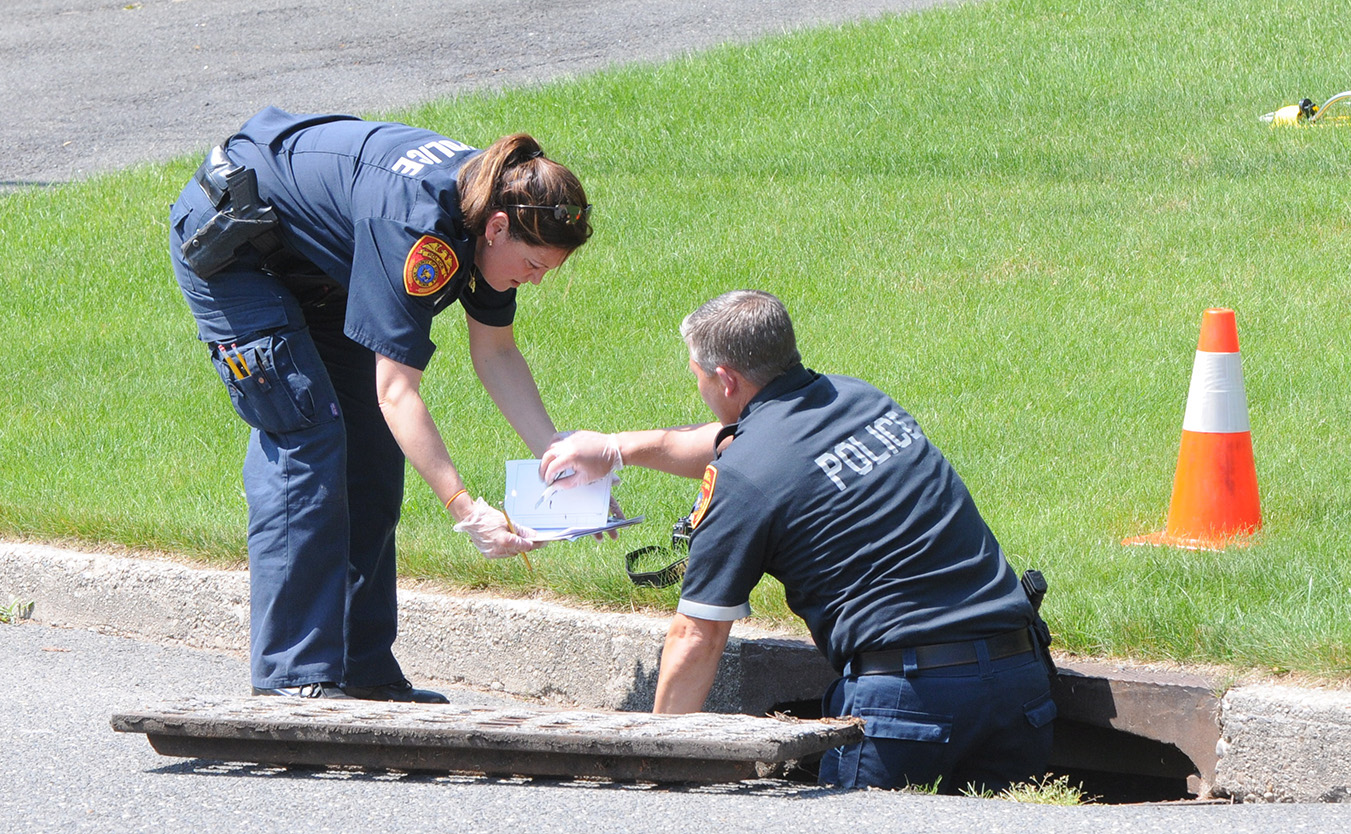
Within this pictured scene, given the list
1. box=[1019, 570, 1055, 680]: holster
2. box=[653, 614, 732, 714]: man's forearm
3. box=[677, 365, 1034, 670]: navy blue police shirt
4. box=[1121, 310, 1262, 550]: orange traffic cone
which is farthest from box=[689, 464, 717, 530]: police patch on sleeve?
box=[1121, 310, 1262, 550]: orange traffic cone

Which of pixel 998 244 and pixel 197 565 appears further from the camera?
pixel 998 244

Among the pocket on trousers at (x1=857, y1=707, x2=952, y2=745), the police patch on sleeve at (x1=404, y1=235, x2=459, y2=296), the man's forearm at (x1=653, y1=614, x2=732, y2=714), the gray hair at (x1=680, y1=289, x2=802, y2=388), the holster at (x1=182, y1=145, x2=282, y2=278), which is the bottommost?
the pocket on trousers at (x1=857, y1=707, x2=952, y2=745)

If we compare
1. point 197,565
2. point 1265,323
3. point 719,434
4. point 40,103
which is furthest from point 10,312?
point 1265,323

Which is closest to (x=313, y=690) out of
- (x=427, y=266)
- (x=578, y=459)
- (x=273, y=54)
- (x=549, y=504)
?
(x=549, y=504)

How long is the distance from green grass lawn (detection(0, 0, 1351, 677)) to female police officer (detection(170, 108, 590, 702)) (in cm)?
97

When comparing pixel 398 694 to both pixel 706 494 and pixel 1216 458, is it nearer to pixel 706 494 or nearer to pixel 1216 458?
pixel 706 494

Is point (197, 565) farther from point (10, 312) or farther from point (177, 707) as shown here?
point (10, 312)

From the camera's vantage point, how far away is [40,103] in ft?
40.7

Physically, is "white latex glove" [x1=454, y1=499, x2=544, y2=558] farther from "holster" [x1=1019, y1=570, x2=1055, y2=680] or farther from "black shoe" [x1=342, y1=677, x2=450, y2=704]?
"holster" [x1=1019, y1=570, x2=1055, y2=680]

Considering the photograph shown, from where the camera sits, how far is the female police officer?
358cm

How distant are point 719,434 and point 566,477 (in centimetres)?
44

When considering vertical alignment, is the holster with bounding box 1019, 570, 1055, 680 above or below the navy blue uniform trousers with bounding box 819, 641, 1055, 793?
above

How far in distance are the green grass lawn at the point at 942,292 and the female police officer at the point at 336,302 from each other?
0.97m

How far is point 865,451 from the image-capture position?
3.50 m
